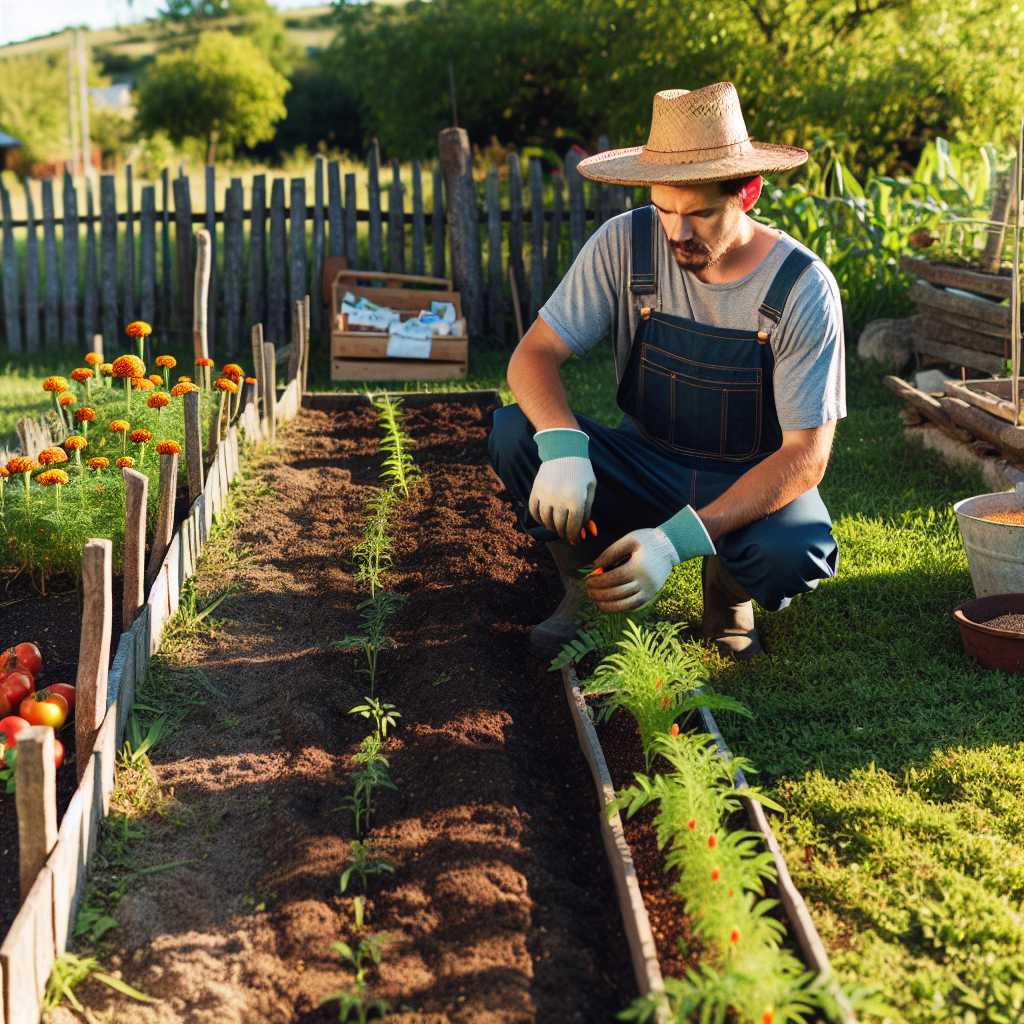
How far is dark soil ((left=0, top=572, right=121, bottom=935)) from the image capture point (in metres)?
2.80

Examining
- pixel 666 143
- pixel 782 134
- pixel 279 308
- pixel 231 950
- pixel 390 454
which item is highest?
pixel 782 134

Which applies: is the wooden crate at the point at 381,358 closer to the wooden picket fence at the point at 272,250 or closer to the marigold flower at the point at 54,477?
the wooden picket fence at the point at 272,250

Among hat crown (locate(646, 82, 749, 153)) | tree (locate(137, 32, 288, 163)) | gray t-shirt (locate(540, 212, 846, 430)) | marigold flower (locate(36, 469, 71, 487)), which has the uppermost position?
tree (locate(137, 32, 288, 163))

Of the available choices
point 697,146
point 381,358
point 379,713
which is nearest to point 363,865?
point 379,713

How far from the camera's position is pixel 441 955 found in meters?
2.19

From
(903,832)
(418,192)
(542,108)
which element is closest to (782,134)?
(542,108)

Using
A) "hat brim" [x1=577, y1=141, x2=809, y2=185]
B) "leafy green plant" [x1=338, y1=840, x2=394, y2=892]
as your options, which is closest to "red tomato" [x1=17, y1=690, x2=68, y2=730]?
"leafy green plant" [x1=338, y1=840, x2=394, y2=892]

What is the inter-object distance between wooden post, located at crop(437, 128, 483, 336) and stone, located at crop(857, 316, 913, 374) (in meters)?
2.68

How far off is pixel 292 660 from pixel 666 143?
1750mm

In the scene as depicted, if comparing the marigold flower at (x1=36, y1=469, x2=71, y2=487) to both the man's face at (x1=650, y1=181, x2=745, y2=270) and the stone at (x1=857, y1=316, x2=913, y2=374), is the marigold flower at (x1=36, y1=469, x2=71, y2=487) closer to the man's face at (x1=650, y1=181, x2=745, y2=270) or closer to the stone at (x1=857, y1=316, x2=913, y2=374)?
the man's face at (x1=650, y1=181, x2=745, y2=270)

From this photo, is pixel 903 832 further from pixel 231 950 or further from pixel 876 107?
pixel 876 107

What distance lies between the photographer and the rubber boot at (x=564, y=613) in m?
3.52

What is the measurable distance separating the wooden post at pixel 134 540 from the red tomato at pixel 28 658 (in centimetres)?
25

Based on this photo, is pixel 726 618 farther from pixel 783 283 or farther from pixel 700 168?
pixel 700 168
